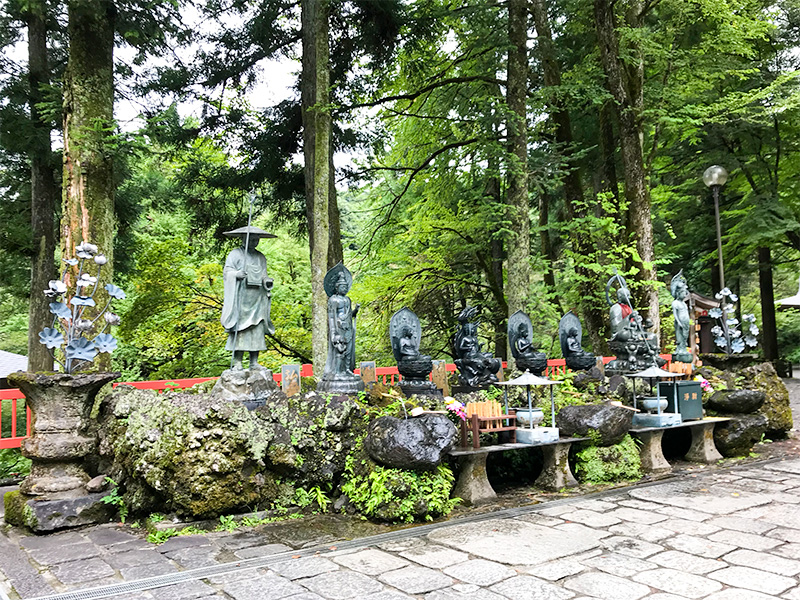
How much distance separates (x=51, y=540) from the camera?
18.2ft

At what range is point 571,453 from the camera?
7633 millimetres

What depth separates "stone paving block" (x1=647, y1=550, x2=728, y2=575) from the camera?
4.48m

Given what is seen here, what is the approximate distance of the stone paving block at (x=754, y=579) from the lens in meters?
4.09

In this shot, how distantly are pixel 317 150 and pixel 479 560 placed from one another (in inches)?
288

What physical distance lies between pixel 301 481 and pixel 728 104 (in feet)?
39.4

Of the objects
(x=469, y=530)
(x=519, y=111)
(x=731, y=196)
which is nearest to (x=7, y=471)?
(x=469, y=530)

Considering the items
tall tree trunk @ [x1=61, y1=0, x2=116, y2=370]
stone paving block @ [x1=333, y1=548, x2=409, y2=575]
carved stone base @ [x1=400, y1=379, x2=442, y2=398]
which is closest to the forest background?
tall tree trunk @ [x1=61, y1=0, x2=116, y2=370]

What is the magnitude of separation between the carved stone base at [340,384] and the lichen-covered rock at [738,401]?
5481 millimetres

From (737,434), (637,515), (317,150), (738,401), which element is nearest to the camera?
(637,515)

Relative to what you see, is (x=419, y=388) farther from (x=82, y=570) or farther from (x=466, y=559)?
(x=82, y=570)

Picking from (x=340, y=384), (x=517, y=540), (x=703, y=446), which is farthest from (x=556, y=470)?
(x=703, y=446)

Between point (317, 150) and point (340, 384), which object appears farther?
point (317, 150)

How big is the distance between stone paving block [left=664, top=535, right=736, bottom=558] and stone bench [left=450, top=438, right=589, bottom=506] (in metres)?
1.94

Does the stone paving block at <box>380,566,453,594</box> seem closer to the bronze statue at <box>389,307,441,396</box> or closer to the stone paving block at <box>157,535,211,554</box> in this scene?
the stone paving block at <box>157,535,211,554</box>
